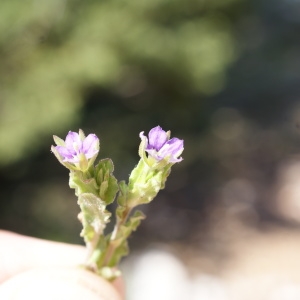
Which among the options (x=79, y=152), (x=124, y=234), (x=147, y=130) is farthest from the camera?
(x=147, y=130)

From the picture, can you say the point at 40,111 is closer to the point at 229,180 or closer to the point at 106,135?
the point at 106,135

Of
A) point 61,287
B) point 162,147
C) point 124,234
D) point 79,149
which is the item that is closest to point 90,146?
point 79,149

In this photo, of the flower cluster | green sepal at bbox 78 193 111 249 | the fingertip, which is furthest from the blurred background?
the flower cluster

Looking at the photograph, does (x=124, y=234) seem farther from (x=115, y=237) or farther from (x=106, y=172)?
(x=106, y=172)

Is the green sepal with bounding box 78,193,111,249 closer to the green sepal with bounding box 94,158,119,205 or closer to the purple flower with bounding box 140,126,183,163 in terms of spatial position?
the green sepal with bounding box 94,158,119,205

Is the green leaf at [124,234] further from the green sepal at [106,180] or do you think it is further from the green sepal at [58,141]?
the green sepal at [58,141]

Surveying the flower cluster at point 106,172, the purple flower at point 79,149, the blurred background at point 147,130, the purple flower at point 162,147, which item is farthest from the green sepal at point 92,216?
the blurred background at point 147,130
